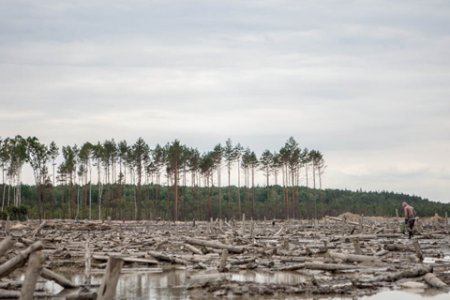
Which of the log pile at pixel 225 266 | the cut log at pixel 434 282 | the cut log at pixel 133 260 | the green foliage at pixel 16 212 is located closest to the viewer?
the log pile at pixel 225 266

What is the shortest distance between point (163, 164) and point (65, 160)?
18.2 m

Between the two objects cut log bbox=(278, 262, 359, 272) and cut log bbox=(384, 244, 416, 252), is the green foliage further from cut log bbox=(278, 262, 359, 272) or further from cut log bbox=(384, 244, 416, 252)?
cut log bbox=(278, 262, 359, 272)

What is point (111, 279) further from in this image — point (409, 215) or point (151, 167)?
point (151, 167)

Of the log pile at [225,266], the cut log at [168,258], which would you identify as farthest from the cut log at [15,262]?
the cut log at [168,258]

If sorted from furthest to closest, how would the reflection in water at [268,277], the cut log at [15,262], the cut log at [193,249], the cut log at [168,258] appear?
the cut log at [193,249] → the cut log at [168,258] → the reflection in water at [268,277] → the cut log at [15,262]

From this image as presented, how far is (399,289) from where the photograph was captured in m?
15.3

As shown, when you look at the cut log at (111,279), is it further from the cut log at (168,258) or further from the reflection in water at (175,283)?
the cut log at (168,258)

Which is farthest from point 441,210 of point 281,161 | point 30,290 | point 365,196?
point 30,290

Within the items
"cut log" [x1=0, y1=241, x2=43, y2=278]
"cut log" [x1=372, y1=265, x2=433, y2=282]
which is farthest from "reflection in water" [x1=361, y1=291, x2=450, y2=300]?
"cut log" [x1=0, y1=241, x2=43, y2=278]

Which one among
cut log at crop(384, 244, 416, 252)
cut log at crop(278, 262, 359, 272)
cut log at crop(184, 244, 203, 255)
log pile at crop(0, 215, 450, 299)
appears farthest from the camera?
cut log at crop(384, 244, 416, 252)

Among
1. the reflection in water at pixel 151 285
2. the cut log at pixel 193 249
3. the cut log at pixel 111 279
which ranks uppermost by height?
the cut log at pixel 111 279

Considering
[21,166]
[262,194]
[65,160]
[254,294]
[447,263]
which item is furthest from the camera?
[262,194]

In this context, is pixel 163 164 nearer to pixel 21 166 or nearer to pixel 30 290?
pixel 21 166

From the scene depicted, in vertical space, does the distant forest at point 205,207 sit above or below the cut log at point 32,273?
above
